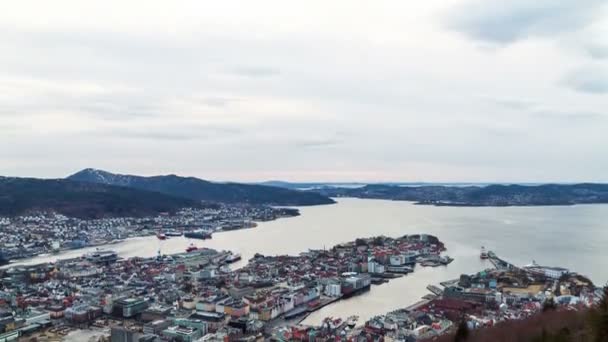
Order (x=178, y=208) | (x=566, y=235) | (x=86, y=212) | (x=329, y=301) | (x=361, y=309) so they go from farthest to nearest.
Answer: (x=178, y=208) < (x=86, y=212) < (x=566, y=235) < (x=329, y=301) < (x=361, y=309)

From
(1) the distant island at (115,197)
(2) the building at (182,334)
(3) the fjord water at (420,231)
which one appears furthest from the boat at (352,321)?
(1) the distant island at (115,197)

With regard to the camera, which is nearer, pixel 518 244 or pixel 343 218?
pixel 518 244

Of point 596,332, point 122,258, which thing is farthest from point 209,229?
point 596,332

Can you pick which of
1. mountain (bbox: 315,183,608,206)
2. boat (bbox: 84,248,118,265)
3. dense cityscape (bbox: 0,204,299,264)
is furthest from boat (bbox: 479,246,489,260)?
mountain (bbox: 315,183,608,206)

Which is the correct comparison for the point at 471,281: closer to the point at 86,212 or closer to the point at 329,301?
the point at 329,301

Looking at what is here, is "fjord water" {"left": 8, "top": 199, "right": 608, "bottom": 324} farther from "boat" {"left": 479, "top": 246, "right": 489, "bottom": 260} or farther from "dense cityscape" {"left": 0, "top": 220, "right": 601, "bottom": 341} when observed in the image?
"dense cityscape" {"left": 0, "top": 220, "right": 601, "bottom": 341}

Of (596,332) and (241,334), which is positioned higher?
(596,332)

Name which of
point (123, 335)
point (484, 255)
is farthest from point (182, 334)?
point (484, 255)

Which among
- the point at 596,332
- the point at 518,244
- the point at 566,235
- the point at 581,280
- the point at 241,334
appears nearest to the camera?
the point at 596,332
